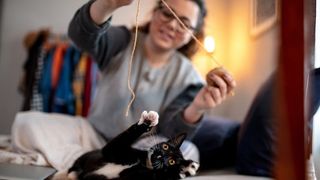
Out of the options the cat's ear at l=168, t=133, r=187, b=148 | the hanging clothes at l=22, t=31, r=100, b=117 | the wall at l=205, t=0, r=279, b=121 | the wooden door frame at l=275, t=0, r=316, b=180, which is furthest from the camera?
the hanging clothes at l=22, t=31, r=100, b=117

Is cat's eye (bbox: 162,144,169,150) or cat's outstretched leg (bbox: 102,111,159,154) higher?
cat's outstretched leg (bbox: 102,111,159,154)

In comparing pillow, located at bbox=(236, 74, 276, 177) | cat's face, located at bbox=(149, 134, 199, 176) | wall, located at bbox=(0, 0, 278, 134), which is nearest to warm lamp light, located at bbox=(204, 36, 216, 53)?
wall, located at bbox=(0, 0, 278, 134)

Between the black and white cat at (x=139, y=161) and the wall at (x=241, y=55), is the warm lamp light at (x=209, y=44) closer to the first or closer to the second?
the wall at (x=241, y=55)

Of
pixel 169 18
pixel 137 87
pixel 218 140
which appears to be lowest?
pixel 218 140

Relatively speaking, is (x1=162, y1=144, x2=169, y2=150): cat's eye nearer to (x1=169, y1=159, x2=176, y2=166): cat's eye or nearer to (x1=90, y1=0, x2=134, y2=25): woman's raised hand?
(x1=169, y1=159, x2=176, y2=166): cat's eye

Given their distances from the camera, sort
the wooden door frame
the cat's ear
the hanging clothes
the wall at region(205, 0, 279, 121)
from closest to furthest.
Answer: the wooden door frame → the cat's ear → the wall at region(205, 0, 279, 121) → the hanging clothes

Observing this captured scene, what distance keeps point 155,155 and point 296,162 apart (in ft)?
0.55

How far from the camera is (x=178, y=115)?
0.54 m

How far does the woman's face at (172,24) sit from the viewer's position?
47cm

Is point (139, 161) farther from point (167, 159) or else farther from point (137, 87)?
point (137, 87)

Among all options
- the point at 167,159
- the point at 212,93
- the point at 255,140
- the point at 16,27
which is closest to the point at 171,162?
the point at 167,159

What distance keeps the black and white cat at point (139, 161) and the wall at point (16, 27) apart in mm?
175

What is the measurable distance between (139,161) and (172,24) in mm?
229

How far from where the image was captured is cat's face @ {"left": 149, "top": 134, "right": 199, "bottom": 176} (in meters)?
0.38
